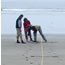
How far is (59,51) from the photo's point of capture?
1525 centimetres

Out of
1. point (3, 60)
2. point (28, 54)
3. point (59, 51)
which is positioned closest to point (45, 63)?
point (3, 60)

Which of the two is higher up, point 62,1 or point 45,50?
point 62,1

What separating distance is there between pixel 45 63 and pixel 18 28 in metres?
7.49

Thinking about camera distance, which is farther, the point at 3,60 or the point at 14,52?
the point at 14,52

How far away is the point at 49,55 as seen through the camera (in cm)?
1396

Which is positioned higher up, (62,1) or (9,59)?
(62,1)

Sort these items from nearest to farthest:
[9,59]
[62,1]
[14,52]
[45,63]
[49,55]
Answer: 1. [45,63]
2. [9,59]
3. [49,55]
4. [14,52]
5. [62,1]

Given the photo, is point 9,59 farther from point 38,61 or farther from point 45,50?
point 45,50

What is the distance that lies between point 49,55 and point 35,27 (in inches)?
222

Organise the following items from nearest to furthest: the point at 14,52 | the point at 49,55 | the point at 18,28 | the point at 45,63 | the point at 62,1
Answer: the point at 45,63 → the point at 49,55 → the point at 14,52 → the point at 18,28 → the point at 62,1

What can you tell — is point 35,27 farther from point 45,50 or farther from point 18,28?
point 45,50

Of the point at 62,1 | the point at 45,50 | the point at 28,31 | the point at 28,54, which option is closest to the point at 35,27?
the point at 28,31

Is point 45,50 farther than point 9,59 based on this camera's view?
Yes

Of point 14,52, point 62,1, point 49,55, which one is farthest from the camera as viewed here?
point 62,1
